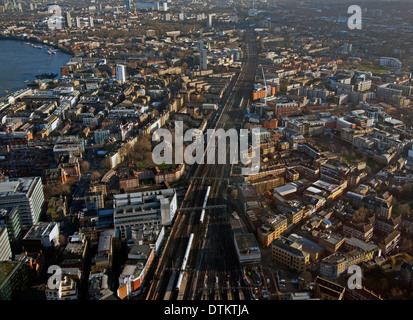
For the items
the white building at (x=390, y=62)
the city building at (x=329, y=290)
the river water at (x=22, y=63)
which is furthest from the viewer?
the white building at (x=390, y=62)

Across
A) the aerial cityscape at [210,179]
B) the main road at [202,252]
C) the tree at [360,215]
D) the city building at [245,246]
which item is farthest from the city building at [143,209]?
the tree at [360,215]

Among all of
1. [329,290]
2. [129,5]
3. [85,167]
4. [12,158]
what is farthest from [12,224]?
[129,5]

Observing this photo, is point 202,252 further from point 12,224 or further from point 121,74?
point 121,74

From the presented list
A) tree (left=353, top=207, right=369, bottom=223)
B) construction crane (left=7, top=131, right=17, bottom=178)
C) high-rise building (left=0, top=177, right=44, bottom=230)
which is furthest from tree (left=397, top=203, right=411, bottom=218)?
construction crane (left=7, top=131, right=17, bottom=178)

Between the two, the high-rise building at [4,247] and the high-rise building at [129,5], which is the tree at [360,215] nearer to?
the high-rise building at [4,247]

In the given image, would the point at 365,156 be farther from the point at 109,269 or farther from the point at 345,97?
the point at 109,269

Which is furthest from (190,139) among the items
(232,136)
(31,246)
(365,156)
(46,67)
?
(46,67)

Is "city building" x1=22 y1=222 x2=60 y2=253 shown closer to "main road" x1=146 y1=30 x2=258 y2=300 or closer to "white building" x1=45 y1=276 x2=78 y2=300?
"white building" x1=45 y1=276 x2=78 y2=300
